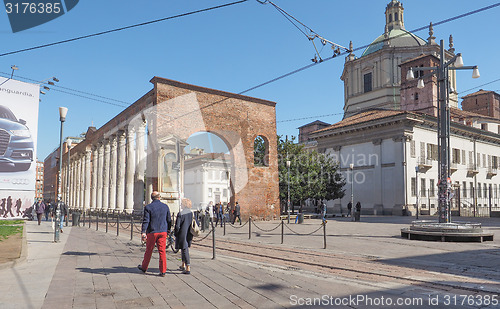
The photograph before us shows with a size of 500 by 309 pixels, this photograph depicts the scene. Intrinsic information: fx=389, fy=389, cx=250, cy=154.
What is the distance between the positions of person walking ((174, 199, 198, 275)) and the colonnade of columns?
13566mm

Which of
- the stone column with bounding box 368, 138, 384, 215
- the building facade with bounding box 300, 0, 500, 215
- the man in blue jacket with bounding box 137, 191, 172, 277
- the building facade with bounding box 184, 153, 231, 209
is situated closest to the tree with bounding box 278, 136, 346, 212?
the building facade with bounding box 300, 0, 500, 215

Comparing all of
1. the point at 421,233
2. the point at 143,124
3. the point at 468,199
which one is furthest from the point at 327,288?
the point at 468,199

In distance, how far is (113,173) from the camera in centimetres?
3466

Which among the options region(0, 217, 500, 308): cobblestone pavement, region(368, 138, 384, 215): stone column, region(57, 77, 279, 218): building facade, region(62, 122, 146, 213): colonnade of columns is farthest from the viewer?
region(368, 138, 384, 215): stone column

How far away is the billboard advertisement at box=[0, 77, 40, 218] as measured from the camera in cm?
2741

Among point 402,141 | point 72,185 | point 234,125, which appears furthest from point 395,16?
point 72,185

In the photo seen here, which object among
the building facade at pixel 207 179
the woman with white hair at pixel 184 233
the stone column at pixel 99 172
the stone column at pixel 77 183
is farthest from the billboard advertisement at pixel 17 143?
the building facade at pixel 207 179

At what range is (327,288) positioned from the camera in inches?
235

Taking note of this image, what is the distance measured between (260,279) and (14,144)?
27.3 meters

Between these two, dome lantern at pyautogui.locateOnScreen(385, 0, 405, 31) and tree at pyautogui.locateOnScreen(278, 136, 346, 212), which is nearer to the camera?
tree at pyautogui.locateOnScreen(278, 136, 346, 212)

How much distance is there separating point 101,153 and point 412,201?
30.2 meters

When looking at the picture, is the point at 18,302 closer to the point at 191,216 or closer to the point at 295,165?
the point at 191,216

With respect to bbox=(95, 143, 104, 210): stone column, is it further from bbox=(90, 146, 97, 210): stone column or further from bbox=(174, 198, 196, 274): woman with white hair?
bbox=(174, 198, 196, 274): woman with white hair

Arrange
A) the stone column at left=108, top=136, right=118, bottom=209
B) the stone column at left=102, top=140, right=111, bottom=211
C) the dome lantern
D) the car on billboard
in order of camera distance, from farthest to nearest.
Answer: the dome lantern → the stone column at left=102, top=140, right=111, bottom=211 → the stone column at left=108, top=136, right=118, bottom=209 → the car on billboard
